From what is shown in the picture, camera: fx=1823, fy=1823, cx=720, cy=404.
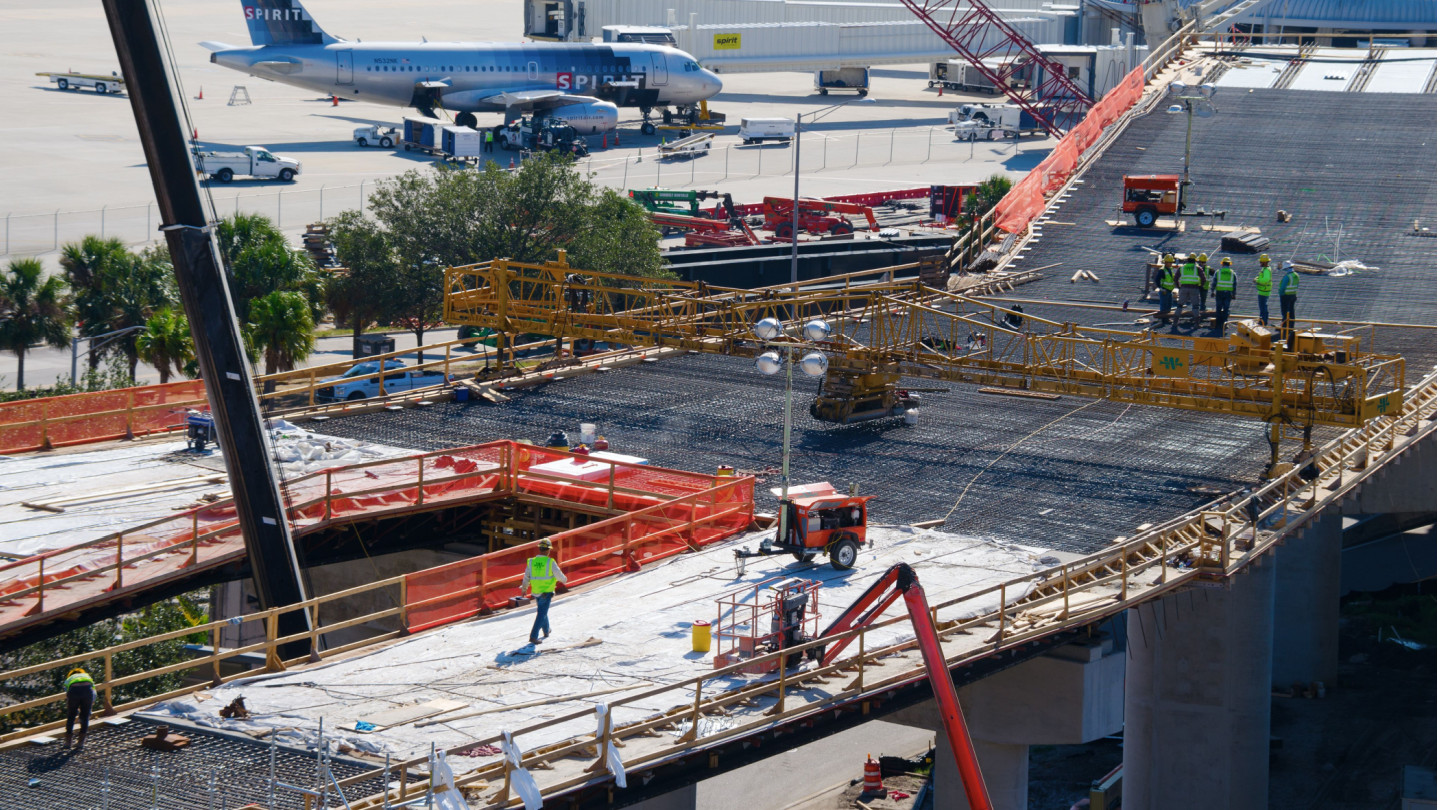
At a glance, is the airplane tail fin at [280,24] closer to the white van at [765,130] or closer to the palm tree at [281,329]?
the white van at [765,130]

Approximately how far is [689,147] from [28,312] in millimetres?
66420

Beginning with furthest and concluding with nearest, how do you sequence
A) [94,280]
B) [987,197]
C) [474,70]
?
[474,70] → [987,197] → [94,280]

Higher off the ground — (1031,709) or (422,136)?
(422,136)

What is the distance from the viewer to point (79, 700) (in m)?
24.2

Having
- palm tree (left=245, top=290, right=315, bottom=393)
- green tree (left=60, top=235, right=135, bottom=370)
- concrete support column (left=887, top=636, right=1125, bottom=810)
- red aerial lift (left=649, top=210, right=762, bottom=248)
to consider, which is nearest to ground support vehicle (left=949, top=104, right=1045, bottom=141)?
red aerial lift (left=649, top=210, right=762, bottom=248)

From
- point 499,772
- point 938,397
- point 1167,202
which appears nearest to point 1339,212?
point 1167,202

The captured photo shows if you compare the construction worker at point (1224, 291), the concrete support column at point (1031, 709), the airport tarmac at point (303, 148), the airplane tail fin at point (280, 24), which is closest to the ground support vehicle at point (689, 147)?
the airport tarmac at point (303, 148)

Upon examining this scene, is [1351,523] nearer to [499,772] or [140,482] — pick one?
[140,482]

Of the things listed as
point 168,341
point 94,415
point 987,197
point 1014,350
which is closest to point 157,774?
point 94,415

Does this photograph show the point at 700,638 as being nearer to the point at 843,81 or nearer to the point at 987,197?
the point at 987,197

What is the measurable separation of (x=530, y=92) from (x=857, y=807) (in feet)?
278

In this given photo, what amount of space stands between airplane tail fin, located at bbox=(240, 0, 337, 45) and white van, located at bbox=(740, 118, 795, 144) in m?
29.3

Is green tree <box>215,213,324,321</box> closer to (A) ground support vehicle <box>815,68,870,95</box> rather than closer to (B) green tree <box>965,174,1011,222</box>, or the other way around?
(B) green tree <box>965,174,1011,222</box>

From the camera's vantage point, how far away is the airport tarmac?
95.9 m
